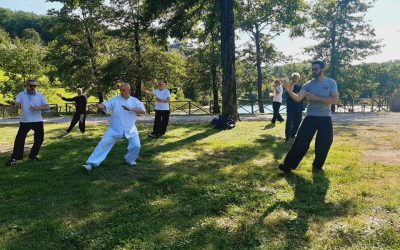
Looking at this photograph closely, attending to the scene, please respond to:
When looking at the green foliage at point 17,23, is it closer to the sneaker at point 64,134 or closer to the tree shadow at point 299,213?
the sneaker at point 64,134

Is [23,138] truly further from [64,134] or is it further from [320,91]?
[320,91]

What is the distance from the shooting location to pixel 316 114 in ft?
23.2

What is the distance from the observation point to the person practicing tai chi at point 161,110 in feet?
40.3

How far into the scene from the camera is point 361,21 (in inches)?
1438

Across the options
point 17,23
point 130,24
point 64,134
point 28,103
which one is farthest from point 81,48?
point 17,23

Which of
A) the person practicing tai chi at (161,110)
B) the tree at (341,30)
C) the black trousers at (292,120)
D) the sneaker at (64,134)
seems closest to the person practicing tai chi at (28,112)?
the person practicing tai chi at (161,110)

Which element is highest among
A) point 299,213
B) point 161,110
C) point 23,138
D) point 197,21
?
point 197,21

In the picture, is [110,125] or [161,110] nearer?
[110,125]

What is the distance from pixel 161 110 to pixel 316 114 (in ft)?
21.3

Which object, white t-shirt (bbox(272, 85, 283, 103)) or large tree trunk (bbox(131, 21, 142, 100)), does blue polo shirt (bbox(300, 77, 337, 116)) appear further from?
large tree trunk (bbox(131, 21, 142, 100))

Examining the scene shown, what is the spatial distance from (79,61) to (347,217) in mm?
30952

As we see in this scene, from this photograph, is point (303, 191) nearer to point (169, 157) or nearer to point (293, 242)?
point (293, 242)

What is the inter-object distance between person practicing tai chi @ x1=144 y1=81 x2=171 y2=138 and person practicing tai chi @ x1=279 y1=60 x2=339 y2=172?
595cm

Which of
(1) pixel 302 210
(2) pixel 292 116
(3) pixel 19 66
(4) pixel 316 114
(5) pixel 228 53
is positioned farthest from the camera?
(3) pixel 19 66
